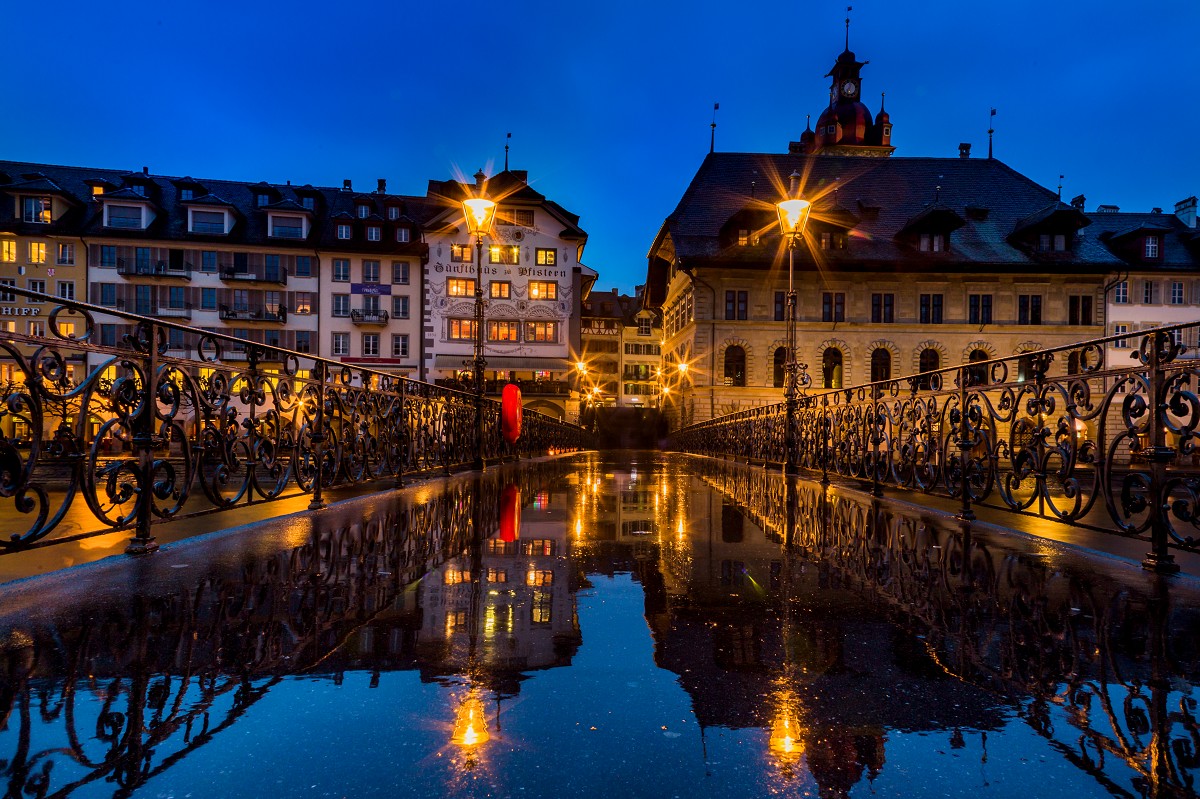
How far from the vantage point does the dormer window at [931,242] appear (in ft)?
131

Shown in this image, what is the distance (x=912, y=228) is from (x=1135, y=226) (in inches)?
700

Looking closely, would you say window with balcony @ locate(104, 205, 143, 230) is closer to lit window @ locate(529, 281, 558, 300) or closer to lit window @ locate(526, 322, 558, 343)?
lit window @ locate(529, 281, 558, 300)

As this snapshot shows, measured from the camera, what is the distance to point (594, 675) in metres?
2.30

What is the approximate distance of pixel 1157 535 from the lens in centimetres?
392

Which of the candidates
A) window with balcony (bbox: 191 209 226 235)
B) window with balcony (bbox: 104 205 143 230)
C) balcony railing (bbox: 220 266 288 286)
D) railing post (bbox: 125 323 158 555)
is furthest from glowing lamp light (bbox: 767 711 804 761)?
window with balcony (bbox: 104 205 143 230)

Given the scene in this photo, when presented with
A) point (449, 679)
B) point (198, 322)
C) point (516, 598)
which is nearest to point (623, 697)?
point (449, 679)

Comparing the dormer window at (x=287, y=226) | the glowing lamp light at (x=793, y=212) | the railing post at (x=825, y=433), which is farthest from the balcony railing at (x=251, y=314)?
the railing post at (x=825, y=433)

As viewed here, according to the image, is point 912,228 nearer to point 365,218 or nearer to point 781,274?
point 781,274

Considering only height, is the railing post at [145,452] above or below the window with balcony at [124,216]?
below

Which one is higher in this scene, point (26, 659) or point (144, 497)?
point (144, 497)

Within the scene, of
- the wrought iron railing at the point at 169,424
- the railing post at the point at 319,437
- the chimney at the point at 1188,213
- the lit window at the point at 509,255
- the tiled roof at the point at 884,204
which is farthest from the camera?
the chimney at the point at 1188,213

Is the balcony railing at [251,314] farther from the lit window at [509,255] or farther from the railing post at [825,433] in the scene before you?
the railing post at [825,433]

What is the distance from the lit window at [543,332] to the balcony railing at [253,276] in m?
15.3

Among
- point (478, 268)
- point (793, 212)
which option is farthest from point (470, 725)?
point (793, 212)
